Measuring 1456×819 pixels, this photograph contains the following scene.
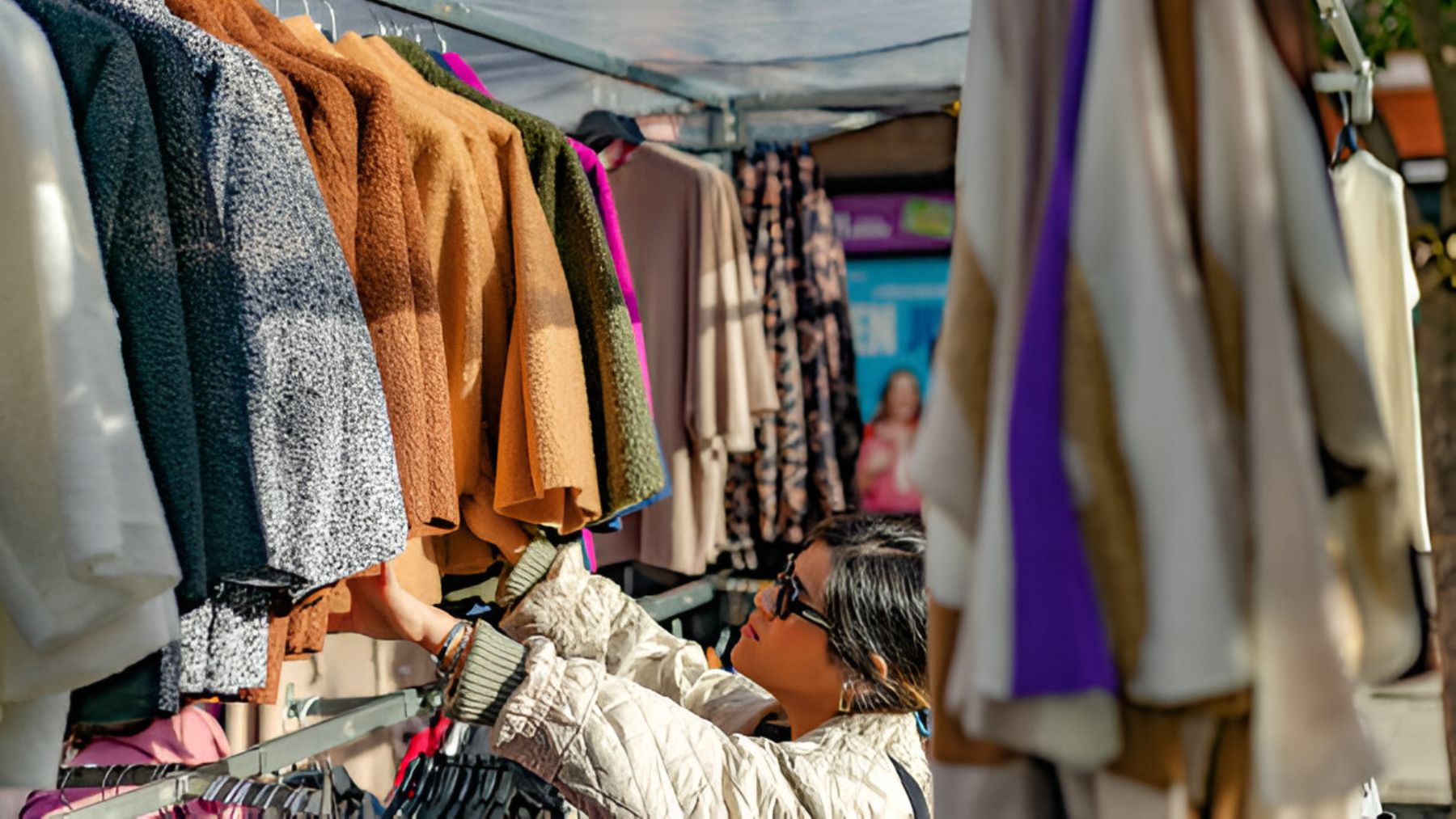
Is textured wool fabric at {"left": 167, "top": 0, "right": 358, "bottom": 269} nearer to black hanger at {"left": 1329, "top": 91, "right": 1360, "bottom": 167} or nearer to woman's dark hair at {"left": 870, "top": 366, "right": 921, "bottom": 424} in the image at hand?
black hanger at {"left": 1329, "top": 91, "right": 1360, "bottom": 167}

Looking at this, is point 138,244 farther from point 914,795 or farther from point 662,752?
point 914,795

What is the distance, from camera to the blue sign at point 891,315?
380 cm

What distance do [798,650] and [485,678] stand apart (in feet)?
1.93

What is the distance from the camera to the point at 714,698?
2260 millimetres

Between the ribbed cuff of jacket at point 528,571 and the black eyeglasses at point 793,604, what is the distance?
0.36 meters

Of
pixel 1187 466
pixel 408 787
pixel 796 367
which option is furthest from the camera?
pixel 796 367

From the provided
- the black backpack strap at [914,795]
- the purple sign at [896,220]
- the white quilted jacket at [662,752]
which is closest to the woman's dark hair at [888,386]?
the purple sign at [896,220]

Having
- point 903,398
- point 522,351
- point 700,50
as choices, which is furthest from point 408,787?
point 903,398

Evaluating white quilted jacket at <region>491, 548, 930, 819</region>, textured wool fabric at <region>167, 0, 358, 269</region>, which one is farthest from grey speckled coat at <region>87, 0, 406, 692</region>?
white quilted jacket at <region>491, 548, 930, 819</region>

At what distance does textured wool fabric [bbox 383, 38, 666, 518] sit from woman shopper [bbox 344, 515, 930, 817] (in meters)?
0.21

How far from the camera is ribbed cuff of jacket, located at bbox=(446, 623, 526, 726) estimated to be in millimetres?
1531

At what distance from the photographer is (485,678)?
5.07 feet

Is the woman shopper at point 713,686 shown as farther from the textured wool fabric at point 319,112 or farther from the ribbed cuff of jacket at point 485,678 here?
the textured wool fabric at point 319,112

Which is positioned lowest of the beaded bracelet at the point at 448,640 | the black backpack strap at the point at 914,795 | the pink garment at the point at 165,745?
the black backpack strap at the point at 914,795
